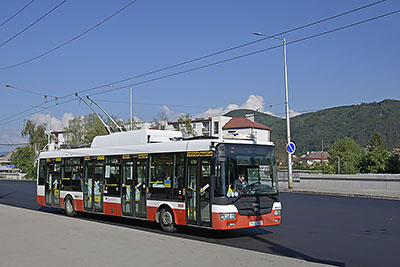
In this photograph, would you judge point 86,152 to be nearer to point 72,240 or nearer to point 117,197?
point 117,197

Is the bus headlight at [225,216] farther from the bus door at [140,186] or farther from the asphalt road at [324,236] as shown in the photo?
the bus door at [140,186]

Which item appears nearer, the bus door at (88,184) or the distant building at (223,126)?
the bus door at (88,184)

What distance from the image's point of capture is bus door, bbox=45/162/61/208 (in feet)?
63.3

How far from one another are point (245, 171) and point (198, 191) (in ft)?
4.34

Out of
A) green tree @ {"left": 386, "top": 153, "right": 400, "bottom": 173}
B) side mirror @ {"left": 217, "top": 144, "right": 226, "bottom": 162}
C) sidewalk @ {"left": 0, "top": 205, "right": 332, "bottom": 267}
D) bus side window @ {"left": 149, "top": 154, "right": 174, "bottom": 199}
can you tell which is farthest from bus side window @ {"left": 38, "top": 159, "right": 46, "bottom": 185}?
green tree @ {"left": 386, "top": 153, "right": 400, "bottom": 173}

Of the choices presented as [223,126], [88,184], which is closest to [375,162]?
[88,184]

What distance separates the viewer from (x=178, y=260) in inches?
340

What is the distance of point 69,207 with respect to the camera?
1856cm

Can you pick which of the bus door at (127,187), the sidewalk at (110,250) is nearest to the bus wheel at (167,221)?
the sidewalk at (110,250)

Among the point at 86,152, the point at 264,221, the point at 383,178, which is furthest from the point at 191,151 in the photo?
the point at 383,178

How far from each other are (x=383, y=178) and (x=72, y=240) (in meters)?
25.5

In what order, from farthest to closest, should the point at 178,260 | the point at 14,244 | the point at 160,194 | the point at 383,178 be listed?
the point at 383,178 < the point at 160,194 < the point at 14,244 < the point at 178,260

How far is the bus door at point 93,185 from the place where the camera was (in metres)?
16.7

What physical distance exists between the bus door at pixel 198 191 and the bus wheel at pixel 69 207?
740 centimetres
